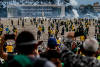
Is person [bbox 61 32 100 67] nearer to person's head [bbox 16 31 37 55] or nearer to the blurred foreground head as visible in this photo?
the blurred foreground head

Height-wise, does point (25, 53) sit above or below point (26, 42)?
below

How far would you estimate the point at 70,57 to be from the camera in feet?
10.7

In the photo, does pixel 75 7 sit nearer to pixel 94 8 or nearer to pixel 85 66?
pixel 94 8

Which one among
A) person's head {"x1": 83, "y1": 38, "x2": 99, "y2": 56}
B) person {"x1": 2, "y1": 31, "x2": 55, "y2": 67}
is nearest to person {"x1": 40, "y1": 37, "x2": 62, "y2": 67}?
person's head {"x1": 83, "y1": 38, "x2": 99, "y2": 56}

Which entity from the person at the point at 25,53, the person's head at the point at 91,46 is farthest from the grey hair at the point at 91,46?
the person at the point at 25,53

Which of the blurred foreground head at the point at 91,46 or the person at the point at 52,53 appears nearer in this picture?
the blurred foreground head at the point at 91,46

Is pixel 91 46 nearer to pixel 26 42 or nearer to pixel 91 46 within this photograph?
pixel 91 46

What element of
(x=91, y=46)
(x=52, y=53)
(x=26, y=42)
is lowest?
(x=52, y=53)

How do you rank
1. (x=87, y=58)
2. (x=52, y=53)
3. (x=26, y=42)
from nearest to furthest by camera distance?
(x=26, y=42)
(x=87, y=58)
(x=52, y=53)

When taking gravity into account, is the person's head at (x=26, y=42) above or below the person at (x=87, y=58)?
above

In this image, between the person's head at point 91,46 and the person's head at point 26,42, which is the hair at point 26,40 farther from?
the person's head at point 91,46

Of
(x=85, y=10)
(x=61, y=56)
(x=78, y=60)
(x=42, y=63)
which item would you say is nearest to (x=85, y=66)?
(x=78, y=60)

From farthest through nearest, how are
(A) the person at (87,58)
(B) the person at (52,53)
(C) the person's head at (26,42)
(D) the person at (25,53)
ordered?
(B) the person at (52,53) < (A) the person at (87,58) < (C) the person's head at (26,42) < (D) the person at (25,53)

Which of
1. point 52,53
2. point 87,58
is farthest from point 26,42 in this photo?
point 52,53
